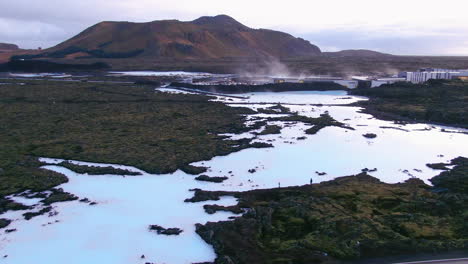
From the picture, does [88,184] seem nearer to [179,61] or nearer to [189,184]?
[189,184]

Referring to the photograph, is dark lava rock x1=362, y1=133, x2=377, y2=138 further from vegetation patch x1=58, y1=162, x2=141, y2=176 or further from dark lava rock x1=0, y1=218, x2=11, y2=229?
dark lava rock x1=0, y1=218, x2=11, y2=229

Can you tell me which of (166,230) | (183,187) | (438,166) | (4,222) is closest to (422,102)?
(438,166)

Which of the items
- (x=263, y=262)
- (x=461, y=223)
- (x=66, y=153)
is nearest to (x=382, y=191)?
(x=461, y=223)

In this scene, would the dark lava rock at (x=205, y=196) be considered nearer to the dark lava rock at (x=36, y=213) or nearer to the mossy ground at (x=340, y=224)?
the mossy ground at (x=340, y=224)

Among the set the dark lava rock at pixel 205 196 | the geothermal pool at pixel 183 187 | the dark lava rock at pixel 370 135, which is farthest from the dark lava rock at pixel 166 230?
the dark lava rock at pixel 370 135

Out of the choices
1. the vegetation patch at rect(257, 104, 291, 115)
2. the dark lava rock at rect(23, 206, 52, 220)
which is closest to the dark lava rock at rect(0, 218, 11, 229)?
the dark lava rock at rect(23, 206, 52, 220)

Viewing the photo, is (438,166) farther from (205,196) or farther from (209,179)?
(205,196)
